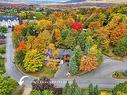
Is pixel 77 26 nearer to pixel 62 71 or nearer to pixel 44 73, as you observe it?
pixel 62 71

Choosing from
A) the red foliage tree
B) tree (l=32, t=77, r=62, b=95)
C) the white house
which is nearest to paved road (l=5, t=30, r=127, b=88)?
tree (l=32, t=77, r=62, b=95)

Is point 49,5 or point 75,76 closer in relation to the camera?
point 75,76

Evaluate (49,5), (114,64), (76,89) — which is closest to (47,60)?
(114,64)

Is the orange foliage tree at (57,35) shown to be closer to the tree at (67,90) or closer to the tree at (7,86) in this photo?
the tree at (7,86)

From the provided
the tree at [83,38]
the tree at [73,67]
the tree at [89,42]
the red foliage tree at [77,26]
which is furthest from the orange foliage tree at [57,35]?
the tree at [73,67]

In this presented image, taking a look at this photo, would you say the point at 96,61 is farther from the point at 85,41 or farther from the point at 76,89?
the point at 76,89

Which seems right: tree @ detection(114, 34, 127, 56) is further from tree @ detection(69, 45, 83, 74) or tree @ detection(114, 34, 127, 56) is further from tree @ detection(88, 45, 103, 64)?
tree @ detection(69, 45, 83, 74)

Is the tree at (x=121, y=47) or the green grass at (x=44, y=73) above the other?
the tree at (x=121, y=47)
